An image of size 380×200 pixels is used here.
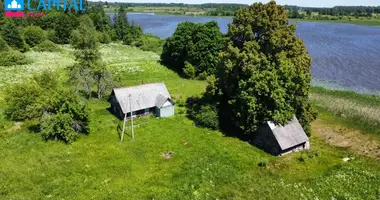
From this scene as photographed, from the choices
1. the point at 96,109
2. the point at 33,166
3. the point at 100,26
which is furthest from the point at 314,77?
the point at 100,26

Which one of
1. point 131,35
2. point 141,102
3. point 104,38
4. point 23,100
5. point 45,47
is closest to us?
point 23,100

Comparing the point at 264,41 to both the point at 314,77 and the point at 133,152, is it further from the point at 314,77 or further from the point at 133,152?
the point at 314,77

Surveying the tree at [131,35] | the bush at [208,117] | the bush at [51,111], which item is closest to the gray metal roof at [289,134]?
the bush at [208,117]

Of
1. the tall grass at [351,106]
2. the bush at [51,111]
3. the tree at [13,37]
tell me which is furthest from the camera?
the tree at [13,37]

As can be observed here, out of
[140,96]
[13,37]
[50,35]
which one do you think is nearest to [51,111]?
[140,96]

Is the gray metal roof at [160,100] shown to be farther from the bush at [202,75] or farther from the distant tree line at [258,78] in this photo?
the bush at [202,75]

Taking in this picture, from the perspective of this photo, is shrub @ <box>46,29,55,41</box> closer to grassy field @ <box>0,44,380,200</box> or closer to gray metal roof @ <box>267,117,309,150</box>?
grassy field @ <box>0,44,380,200</box>

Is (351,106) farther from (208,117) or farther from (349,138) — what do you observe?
(208,117)
